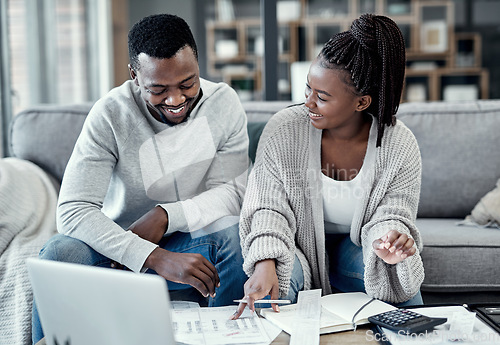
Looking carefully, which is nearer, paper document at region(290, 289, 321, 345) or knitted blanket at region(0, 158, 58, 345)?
paper document at region(290, 289, 321, 345)

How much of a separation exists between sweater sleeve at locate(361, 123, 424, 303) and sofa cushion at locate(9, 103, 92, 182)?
0.99 meters

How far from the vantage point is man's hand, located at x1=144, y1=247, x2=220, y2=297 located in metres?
1.18

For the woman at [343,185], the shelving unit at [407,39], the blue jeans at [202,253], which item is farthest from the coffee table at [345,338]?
the shelving unit at [407,39]

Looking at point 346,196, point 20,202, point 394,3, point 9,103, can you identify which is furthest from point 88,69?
point 346,196

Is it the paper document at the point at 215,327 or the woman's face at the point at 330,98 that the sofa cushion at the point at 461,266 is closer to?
the woman's face at the point at 330,98

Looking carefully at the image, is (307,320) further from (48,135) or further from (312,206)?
(48,135)

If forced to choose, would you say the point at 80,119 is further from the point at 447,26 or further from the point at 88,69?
the point at 447,26

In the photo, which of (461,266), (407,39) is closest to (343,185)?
(461,266)

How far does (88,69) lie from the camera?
15.0 ft

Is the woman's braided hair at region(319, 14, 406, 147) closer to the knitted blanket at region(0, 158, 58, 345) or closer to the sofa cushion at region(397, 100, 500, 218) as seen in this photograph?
the sofa cushion at region(397, 100, 500, 218)

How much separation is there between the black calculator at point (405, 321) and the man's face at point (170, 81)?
636mm

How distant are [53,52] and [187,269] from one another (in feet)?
9.68

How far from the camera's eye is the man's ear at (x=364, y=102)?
1.34 metres

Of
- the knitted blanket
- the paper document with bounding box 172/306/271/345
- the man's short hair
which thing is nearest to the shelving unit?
the knitted blanket
